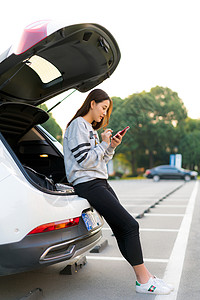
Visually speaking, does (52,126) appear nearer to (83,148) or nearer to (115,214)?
(83,148)

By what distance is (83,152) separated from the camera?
3.00 meters

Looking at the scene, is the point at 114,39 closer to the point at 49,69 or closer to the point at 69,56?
the point at 69,56

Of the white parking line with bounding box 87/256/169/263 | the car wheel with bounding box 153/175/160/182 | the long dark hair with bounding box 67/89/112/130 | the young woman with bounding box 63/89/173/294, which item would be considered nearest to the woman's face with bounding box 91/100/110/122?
the long dark hair with bounding box 67/89/112/130

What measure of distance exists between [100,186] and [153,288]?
1000mm

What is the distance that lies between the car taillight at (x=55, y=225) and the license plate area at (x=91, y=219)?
113 mm

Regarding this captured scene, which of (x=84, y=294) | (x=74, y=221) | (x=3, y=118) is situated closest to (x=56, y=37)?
(x=3, y=118)

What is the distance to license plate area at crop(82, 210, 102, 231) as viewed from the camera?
3027 mm

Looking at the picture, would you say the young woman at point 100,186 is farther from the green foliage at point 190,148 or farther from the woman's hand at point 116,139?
the green foliage at point 190,148

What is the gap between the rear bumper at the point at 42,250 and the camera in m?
2.54

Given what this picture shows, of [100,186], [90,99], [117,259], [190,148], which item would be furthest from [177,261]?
[190,148]

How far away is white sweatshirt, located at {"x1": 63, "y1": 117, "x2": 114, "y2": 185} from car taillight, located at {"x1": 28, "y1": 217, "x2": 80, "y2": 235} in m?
0.39

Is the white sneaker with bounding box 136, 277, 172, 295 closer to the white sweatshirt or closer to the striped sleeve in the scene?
the white sweatshirt

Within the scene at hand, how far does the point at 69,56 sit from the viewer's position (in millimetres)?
3289

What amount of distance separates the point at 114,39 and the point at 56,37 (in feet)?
1.95
